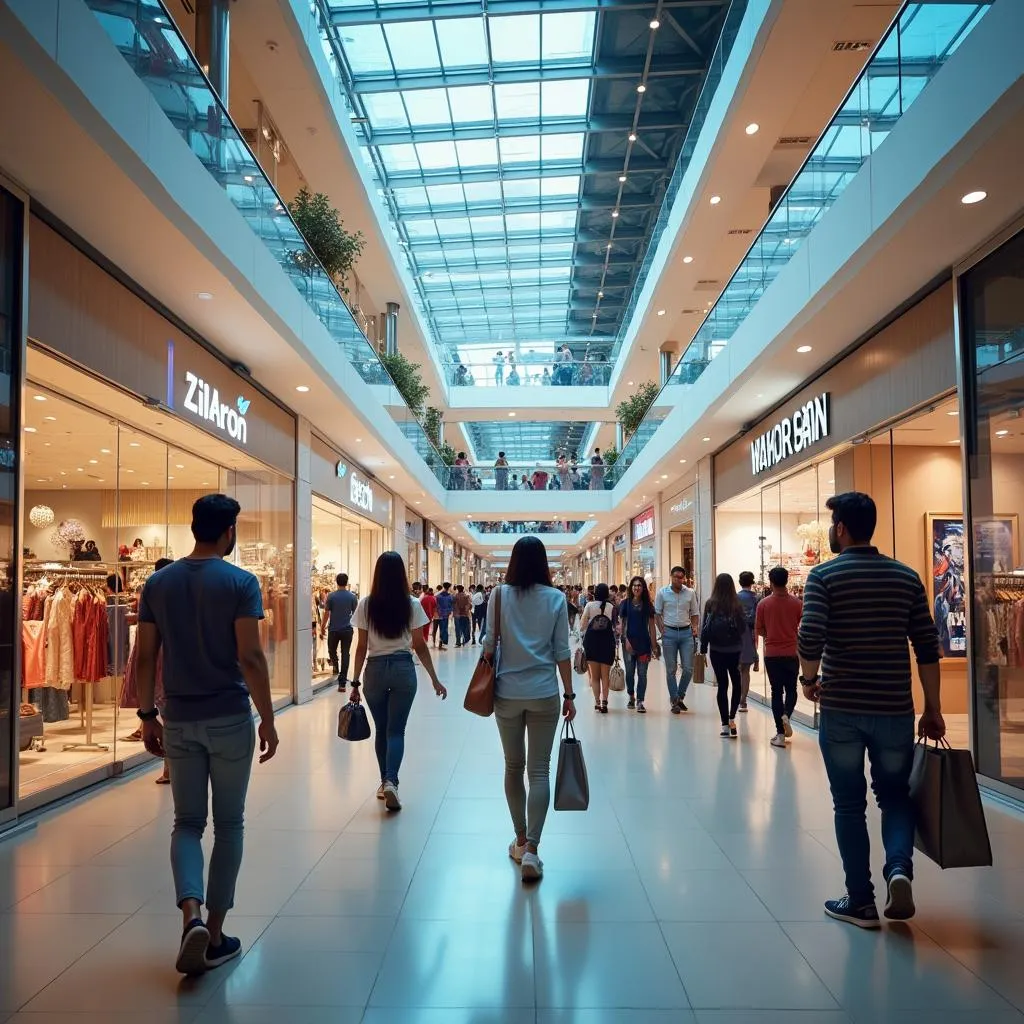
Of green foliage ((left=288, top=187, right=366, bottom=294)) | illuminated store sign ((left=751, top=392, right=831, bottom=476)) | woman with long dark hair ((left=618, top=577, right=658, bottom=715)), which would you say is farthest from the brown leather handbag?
green foliage ((left=288, top=187, right=366, bottom=294))

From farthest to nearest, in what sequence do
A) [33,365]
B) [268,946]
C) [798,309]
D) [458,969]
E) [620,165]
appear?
1. [620,165]
2. [798,309]
3. [33,365]
4. [268,946]
5. [458,969]

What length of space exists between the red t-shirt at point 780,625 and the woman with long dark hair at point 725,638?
49cm

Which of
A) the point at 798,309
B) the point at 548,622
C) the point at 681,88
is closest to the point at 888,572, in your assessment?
the point at 548,622

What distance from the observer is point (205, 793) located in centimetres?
329

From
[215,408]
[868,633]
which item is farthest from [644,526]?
[868,633]

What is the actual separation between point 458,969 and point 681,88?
1400cm

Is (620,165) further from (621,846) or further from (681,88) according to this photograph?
(621,846)

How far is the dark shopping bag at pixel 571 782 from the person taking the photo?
4.25m

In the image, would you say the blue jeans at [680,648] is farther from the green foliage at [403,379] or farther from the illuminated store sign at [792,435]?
the green foliage at [403,379]

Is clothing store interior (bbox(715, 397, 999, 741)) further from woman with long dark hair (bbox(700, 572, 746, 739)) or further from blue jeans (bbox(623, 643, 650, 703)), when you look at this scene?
blue jeans (bbox(623, 643, 650, 703))

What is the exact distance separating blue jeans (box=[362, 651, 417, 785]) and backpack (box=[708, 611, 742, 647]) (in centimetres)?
383

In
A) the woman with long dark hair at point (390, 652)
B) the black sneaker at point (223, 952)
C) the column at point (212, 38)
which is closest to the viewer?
the black sneaker at point (223, 952)

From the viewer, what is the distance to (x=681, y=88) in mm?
14039

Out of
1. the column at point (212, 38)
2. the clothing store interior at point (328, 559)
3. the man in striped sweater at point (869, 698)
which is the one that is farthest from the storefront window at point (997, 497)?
the clothing store interior at point (328, 559)
